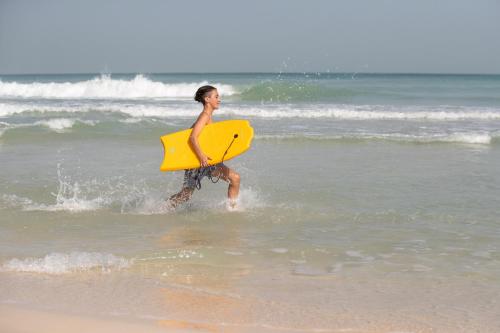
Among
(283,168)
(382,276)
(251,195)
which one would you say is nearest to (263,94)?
(283,168)

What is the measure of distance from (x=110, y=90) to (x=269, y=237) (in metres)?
31.4

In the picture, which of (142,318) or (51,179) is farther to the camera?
(51,179)

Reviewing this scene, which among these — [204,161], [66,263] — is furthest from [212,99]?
[66,263]

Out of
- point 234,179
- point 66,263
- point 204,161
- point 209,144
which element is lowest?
point 66,263

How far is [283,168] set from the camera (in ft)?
32.1

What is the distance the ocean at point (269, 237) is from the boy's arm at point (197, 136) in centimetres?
58

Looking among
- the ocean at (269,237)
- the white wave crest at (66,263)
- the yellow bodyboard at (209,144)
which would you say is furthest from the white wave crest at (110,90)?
the white wave crest at (66,263)

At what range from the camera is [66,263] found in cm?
475

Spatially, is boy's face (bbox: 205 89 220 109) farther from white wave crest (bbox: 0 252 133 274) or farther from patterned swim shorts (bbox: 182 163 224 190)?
white wave crest (bbox: 0 252 133 274)

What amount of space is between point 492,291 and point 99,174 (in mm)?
6074

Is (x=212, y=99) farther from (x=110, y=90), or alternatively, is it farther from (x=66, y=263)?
(x=110, y=90)

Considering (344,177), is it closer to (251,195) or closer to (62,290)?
(251,195)

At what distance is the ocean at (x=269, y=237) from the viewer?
3938 mm

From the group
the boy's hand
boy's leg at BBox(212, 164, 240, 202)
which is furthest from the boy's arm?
boy's leg at BBox(212, 164, 240, 202)
